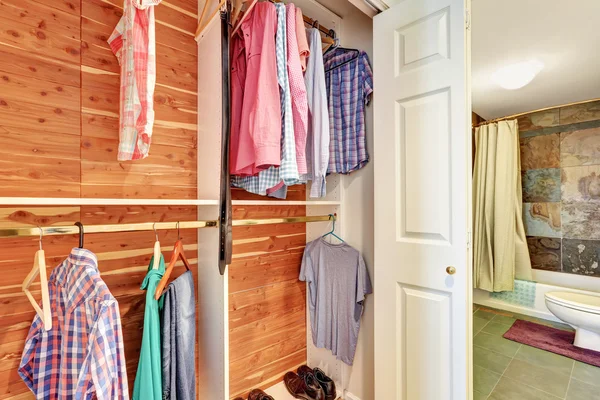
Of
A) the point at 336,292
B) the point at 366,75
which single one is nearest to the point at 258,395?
the point at 336,292

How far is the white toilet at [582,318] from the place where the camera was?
7.36ft

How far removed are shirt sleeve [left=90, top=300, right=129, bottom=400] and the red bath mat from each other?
3.21 meters

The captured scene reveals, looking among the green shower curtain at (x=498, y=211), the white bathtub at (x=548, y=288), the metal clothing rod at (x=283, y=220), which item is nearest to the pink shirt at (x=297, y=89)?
the metal clothing rod at (x=283, y=220)

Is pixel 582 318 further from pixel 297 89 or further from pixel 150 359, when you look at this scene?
pixel 150 359

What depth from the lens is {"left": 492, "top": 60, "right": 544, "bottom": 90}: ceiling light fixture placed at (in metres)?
2.27

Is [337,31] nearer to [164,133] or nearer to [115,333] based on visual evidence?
[164,133]

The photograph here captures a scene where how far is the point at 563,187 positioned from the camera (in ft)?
10.1

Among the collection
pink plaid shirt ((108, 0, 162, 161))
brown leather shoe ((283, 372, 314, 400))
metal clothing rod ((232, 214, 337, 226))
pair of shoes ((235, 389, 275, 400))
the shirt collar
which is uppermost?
pink plaid shirt ((108, 0, 162, 161))

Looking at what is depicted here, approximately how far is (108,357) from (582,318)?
334 cm

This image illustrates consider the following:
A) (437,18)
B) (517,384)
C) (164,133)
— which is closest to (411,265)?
(437,18)

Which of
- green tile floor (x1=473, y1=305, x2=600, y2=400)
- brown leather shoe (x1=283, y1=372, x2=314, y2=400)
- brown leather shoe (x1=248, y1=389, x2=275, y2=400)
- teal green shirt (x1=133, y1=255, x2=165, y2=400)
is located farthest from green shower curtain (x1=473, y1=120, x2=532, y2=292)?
teal green shirt (x1=133, y1=255, x2=165, y2=400)

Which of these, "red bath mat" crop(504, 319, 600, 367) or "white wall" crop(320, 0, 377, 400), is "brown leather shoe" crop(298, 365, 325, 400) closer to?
"white wall" crop(320, 0, 377, 400)

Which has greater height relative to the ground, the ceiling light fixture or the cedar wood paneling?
the ceiling light fixture

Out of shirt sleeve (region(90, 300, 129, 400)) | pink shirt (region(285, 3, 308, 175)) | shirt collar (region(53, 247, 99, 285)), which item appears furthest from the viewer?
pink shirt (region(285, 3, 308, 175))
